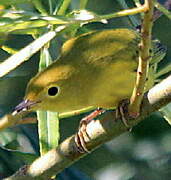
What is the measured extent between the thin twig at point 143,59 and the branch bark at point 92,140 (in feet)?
0.08

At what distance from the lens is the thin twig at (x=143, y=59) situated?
36.3 inches

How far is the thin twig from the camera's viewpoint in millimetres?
923

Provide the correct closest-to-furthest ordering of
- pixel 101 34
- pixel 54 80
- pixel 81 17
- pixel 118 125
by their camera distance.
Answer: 1. pixel 81 17
2. pixel 118 125
3. pixel 54 80
4. pixel 101 34

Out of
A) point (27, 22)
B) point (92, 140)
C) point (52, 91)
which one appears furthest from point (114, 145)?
point (27, 22)

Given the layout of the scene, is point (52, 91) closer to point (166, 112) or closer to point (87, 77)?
point (87, 77)

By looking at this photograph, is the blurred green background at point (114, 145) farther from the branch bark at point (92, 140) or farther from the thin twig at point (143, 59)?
the thin twig at point (143, 59)

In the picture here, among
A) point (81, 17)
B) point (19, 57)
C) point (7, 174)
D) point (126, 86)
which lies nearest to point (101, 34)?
point (126, 86)

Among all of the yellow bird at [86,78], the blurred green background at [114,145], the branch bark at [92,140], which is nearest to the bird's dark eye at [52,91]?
the yellow bird at [86,78]

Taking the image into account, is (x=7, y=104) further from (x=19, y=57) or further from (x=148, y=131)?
(x=19, y=57)

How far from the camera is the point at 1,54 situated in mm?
2145

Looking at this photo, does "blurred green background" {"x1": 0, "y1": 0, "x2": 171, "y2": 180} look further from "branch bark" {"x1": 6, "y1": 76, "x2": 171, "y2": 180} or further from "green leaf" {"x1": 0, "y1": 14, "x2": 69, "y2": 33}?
"green leaf" {"x1": 0, "y1": 14, "x2": 69, "y2": 33}

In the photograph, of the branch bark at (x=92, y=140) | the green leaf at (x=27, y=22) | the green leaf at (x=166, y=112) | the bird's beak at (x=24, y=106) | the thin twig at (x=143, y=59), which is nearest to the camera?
the thin twig at (x=143, y=59)

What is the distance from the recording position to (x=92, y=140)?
1281 millimetres

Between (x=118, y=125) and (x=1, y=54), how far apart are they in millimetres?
1005
